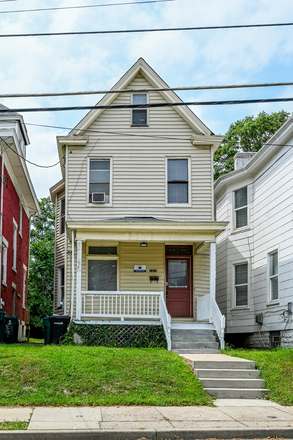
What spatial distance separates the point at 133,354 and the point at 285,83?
6542 millimetres

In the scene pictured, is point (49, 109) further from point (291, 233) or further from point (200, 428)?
point (291, 233)

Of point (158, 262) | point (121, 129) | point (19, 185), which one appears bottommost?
point (158, 262)

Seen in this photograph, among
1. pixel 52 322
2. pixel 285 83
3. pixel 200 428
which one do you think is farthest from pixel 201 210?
pixel 200 428

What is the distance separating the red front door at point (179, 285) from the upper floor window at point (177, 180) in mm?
1984

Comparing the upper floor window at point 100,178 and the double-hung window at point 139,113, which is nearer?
the upper floor window at point 100,178

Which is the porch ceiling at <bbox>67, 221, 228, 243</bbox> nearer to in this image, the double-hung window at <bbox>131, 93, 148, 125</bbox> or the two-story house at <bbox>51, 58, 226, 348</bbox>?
the two-story house at <bbox>51, 58, 226, 348</bbox>

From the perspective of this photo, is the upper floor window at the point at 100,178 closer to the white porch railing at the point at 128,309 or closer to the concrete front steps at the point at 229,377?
the white porch railing at the point at 128,309

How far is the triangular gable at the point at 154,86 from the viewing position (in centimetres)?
1720

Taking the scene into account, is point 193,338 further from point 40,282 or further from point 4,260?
point 40,282

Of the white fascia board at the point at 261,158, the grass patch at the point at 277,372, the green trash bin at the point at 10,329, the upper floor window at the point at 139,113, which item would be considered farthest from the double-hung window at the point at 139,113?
the grass patch at the point at 277,372

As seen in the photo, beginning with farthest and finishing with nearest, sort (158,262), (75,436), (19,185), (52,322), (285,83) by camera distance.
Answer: (19,185)
(158,262)
(52,322)
(285,83)
(75,436)

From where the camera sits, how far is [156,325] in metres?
14.4

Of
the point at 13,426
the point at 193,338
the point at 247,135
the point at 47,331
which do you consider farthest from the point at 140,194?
the point at 247,135

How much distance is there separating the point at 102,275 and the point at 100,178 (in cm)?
327
